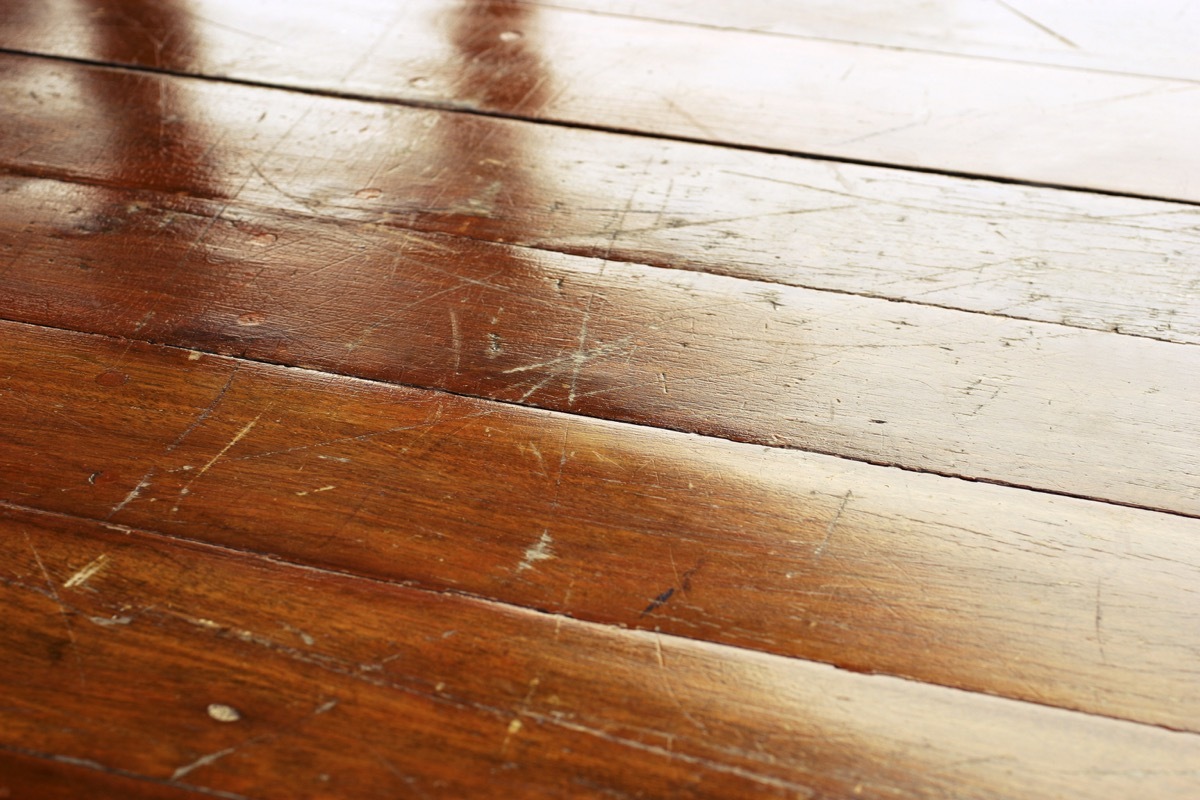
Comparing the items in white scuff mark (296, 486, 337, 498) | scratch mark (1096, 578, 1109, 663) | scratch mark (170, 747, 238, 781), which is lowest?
scratch mark (1096, 578, 1109, 663)

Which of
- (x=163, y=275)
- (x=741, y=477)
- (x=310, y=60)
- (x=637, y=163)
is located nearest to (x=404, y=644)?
(x=741, y=477)

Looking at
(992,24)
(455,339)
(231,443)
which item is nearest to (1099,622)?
(455,339)

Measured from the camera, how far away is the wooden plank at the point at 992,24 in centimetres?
129

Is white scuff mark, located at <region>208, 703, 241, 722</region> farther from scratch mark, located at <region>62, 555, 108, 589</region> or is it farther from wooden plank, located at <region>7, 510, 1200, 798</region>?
scratch mark, located at <region>62, 555, 108, 589</region>

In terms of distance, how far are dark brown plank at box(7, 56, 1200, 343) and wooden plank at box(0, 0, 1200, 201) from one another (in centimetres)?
5

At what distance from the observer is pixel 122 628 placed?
69 cm

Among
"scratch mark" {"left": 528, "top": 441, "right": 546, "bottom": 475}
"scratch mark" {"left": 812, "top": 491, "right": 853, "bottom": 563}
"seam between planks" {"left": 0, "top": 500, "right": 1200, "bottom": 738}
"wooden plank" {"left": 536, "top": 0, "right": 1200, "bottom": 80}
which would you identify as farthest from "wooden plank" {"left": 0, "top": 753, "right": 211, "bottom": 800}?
"wooden plank" {"left": 536, "top": 0, "right": 1200, "bottom": 80}

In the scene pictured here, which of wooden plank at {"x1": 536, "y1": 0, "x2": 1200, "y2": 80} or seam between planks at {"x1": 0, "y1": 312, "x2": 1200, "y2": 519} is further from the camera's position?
wooden plank at {"x1": 536, "y1": 0, "x2": 1200, "y2": 80}

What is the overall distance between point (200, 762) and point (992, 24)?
4.25 ft

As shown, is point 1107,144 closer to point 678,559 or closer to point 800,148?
point 800,148

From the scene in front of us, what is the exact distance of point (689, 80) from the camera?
4.05 ft

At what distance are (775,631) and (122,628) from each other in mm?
454

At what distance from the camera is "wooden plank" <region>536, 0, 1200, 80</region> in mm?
1288

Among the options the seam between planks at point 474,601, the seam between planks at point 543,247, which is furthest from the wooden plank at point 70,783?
the seam between planks at point 543,247
